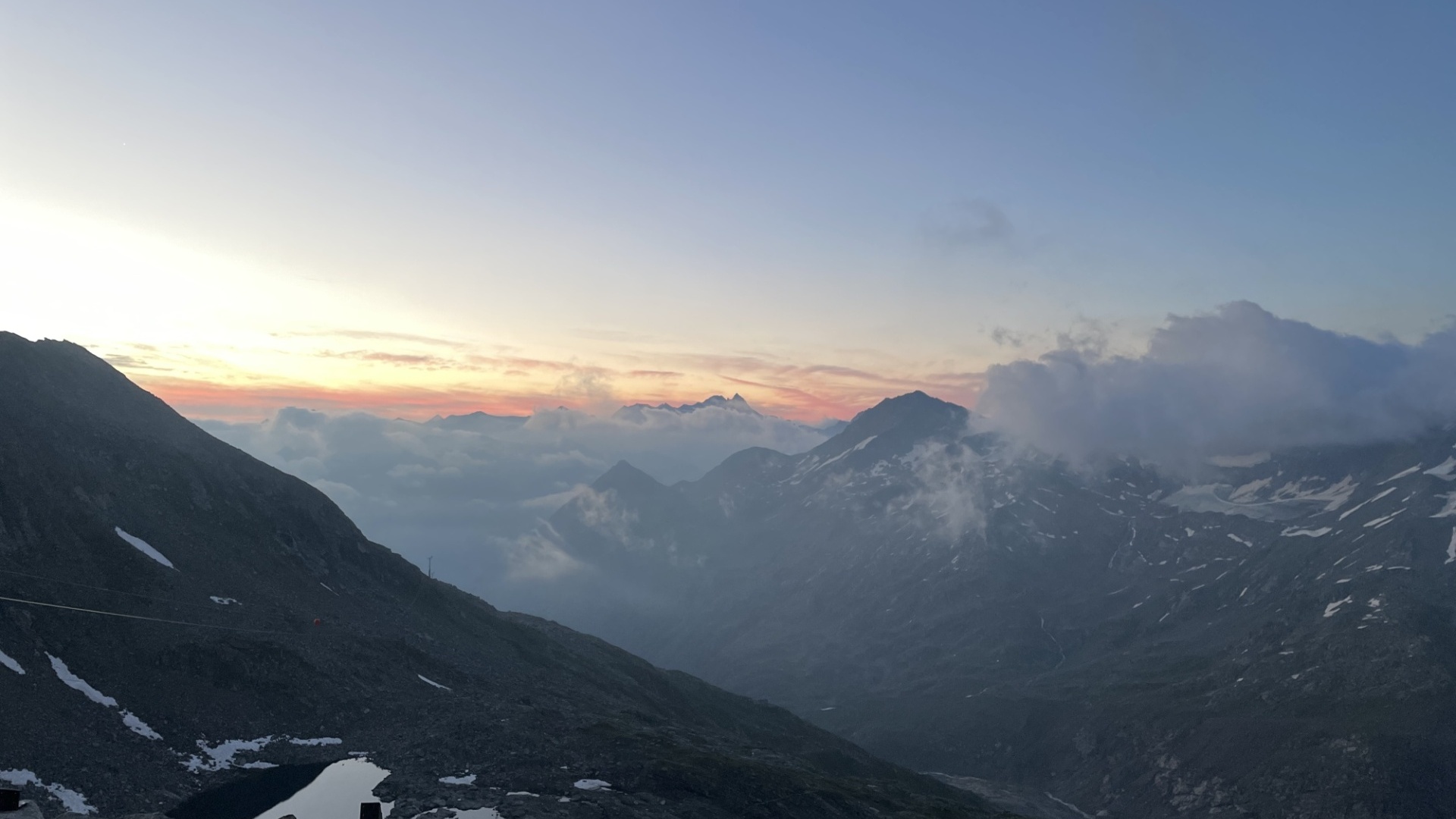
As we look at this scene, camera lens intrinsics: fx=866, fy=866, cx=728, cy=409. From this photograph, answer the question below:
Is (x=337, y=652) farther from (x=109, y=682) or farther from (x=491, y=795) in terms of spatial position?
(x=491, y=795)

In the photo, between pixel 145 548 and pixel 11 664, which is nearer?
pixel 11 664

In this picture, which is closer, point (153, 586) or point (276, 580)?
point (153, 586)

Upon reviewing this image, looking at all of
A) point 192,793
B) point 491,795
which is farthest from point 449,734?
point 192,793

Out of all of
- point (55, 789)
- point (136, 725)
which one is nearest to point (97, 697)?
point (136, 725)

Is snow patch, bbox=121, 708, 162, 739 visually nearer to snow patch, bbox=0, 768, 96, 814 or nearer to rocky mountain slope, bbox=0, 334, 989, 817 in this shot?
rocky mountain slope, bbox=0, 334, 989, 817

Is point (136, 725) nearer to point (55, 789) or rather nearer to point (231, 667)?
point (55, 789)

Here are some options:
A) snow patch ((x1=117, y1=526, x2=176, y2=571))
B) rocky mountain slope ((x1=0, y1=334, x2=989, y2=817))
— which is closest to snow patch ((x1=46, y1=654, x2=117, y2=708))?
rocky mountain slope ((x1=0, y1=334, x2=989, y2=817))
